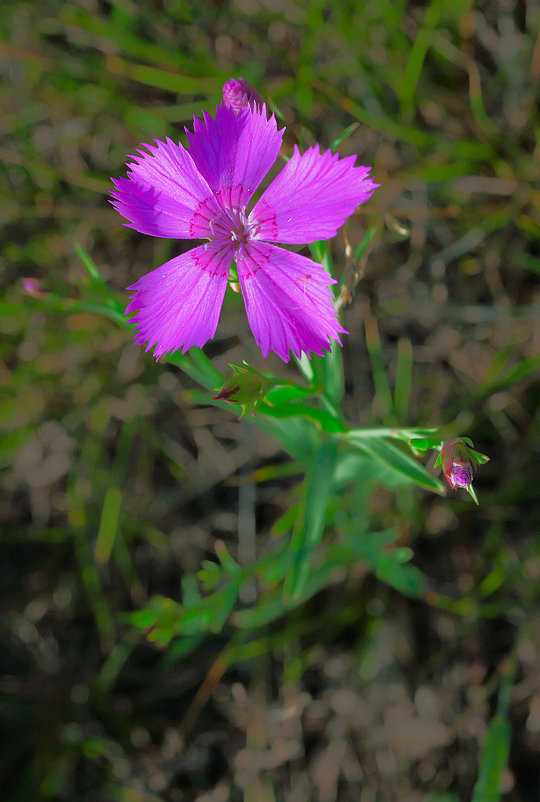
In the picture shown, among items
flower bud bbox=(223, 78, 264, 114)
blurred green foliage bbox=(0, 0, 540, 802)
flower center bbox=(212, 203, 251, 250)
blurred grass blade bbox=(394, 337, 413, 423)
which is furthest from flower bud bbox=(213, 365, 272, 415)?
blurred grass blade bbox=(394, 337, 413, 423)

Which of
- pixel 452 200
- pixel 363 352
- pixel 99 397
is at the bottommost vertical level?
pixel 99 397

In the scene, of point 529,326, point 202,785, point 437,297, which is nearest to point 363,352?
point 437,297

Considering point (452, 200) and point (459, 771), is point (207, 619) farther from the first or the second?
point (452, 200)

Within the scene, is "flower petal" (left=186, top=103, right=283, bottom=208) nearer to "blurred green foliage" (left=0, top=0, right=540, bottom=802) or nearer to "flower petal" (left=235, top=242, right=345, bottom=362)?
"flower petal" (left=235, top=242, right=345, bottom=362)

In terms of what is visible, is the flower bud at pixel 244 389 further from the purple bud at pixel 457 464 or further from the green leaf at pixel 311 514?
the green leaf at pixel 311 514

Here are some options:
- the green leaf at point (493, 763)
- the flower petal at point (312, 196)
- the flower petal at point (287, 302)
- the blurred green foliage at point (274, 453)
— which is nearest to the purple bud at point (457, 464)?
the flower petal at point (287, 302)

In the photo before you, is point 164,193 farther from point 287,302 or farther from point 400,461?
point 400,461

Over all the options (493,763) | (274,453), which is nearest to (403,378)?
(274,453)
